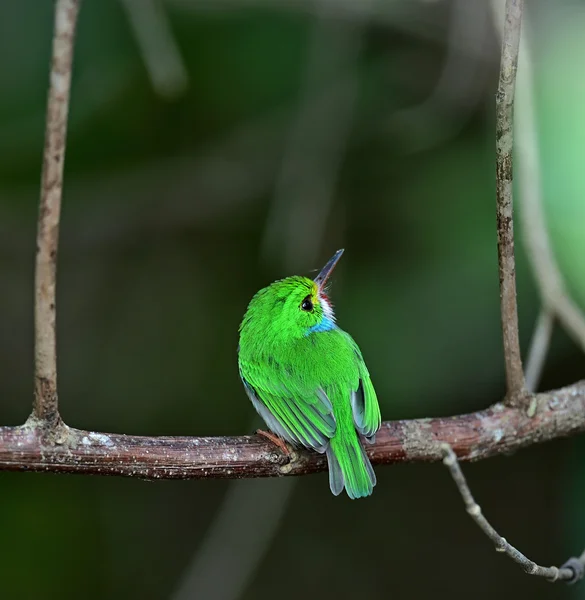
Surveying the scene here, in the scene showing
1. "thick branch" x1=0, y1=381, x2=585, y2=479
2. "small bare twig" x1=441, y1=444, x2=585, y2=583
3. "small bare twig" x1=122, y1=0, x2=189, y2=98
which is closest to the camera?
"small bare twig" x1=441, y1=444, x2=585, y2=583

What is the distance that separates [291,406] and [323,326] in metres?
0.49

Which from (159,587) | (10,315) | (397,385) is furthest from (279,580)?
(10,315)

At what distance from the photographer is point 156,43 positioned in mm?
4152

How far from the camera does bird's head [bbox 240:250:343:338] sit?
116 inches

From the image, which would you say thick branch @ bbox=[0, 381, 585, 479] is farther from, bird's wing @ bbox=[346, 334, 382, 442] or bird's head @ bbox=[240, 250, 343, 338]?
bird's head @ bbox=[240, 250, 343, 338]

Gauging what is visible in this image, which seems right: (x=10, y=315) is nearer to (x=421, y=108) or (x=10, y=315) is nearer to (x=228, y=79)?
(x=228, y=79)

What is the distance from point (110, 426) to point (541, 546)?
2.54m

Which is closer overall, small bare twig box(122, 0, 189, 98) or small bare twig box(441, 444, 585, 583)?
small bare twig box(441, 444, 585, 583)

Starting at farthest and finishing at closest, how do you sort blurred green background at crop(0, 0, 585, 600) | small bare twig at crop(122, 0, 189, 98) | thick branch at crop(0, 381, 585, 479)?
blurred green background at crop(0, 0, 585, 600) → small bare twig at crop(122, 0, 189, 98) → thick branch at crop(0, 381, 585, 479)

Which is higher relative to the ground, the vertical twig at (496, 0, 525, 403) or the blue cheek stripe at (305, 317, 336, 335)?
the vertical twig at (496, 0, 525, 403)

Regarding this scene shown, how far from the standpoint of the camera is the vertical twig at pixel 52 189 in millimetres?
1511

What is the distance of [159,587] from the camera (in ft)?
15.6

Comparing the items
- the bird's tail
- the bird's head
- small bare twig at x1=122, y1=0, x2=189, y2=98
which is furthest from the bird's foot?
small bare twig at x1=122, y1=0, x2=189, y2=98

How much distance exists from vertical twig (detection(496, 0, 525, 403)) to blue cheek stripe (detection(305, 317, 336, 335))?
29.0 inches
